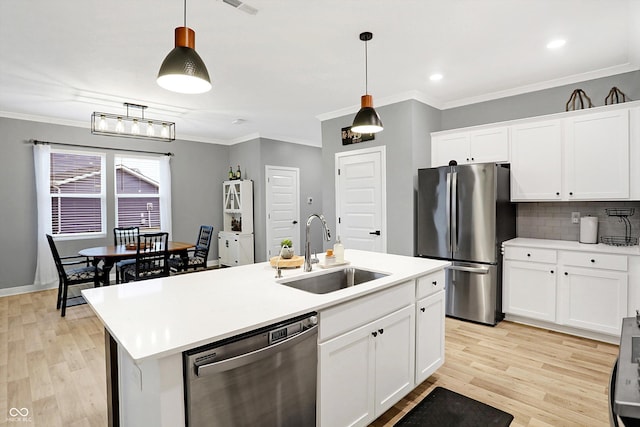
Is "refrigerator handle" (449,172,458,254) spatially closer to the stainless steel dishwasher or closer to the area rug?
the area rug

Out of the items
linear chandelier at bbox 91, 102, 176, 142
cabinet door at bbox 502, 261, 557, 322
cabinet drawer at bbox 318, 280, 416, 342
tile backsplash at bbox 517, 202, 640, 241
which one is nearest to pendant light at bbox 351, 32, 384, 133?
cabinet drawer at bbox 318, 280, 416, 342

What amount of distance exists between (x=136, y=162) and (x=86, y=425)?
502 centimetres

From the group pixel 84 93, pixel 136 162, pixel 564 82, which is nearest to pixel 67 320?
pixel 84 93

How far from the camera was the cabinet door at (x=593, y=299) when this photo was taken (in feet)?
9.92

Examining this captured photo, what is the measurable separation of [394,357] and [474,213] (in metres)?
2.15

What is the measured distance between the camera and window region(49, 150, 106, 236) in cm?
531

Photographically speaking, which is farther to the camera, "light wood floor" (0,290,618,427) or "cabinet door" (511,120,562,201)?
"cabinet door" (511,120,562,201)

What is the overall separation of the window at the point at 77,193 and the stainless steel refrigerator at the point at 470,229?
5308mm

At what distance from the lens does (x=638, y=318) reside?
1251 mm

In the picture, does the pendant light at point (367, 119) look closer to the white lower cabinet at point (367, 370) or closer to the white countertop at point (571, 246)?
the white lower cabinet at point (367, 370)

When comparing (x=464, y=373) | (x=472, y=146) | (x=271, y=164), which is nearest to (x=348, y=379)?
(x=464, y=373)

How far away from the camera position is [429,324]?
2.40m

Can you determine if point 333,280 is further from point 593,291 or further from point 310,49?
point 593,291

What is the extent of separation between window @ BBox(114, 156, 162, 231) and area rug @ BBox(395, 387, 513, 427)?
5.68 metres
